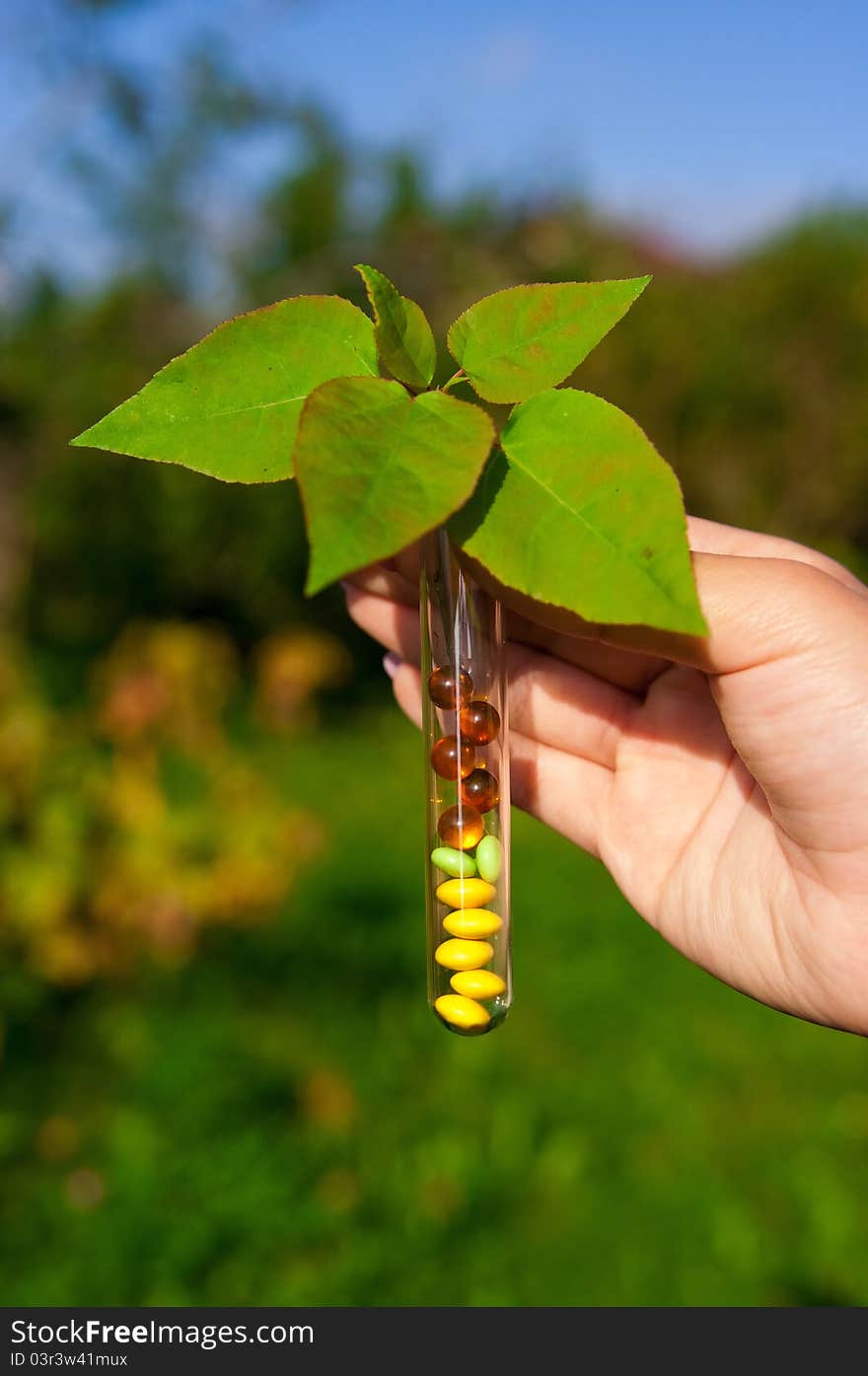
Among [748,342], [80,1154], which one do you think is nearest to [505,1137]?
[80,1154]

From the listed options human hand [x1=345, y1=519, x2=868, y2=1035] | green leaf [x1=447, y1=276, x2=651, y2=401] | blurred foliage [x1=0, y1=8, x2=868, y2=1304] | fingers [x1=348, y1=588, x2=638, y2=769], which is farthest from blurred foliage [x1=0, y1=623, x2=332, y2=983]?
green leaf [x1=447, y1=276, x2=651, y2=401]

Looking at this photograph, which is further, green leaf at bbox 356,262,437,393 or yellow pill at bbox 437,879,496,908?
yellow pill at bbox 437,879,496,908

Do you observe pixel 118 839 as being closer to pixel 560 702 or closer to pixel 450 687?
pixel 560 702

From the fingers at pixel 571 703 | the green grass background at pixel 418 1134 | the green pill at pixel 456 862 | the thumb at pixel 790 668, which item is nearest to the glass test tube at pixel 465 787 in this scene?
the green pill at pixel 456 862

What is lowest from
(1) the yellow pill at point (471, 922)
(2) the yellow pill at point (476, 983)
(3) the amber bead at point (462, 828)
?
(2) the yellow pill at point (476, 983)

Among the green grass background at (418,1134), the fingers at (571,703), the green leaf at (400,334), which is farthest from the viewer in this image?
the green grass background at (418,1134)

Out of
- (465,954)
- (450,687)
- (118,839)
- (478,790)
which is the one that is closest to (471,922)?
(465,954)

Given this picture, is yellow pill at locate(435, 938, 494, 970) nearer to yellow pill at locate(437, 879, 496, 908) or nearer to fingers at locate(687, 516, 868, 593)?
yellow pill at locate(437, 879, 496, 908)

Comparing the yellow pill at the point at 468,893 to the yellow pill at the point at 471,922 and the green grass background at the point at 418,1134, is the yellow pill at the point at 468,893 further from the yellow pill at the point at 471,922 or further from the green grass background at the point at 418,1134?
the green grass background at the point at 418,1134
